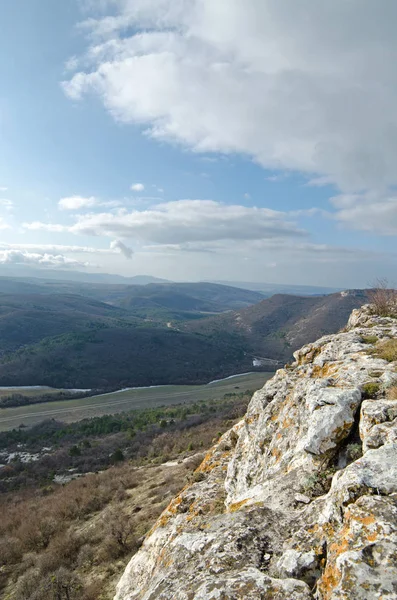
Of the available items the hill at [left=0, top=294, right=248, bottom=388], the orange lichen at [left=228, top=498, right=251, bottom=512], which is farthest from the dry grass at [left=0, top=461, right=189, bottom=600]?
the hill at [left=0, top=294, right=248, bottom=388]

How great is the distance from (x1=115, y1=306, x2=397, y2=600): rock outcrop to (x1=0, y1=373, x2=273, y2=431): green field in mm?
64506

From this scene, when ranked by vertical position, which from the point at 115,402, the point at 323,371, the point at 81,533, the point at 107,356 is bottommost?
the point at 115,402

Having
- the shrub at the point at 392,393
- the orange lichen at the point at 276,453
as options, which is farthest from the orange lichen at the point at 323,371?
the orange lichen at the point at 276,453

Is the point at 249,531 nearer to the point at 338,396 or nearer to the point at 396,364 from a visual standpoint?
the point at 338,396

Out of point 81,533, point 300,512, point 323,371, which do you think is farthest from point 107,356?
point 300,512

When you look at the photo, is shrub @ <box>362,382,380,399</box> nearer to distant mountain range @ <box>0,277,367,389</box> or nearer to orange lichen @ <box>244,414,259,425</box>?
orange lichen @ <box>244,414,259,425</box>

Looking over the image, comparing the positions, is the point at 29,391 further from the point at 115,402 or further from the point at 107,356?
the point at 107,356

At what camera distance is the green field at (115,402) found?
6959 centimetres

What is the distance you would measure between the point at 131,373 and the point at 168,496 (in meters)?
102

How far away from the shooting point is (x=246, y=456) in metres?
10.2

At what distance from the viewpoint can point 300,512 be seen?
5.82m

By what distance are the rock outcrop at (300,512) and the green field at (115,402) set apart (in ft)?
212

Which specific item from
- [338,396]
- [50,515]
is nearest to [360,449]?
[338,396]

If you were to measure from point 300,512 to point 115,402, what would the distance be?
275 ft
